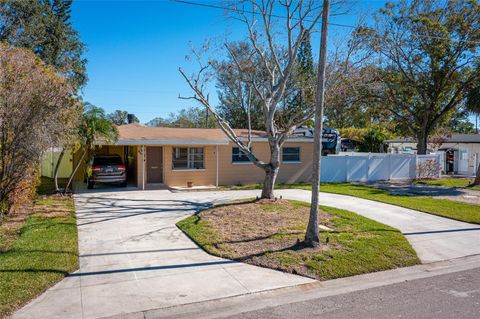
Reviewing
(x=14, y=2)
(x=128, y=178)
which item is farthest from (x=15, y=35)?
(x=128, y=178)

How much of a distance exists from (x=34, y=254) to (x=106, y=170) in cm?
1006

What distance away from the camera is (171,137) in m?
18.0

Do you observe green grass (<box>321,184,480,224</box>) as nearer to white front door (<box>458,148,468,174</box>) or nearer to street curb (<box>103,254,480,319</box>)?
street curb (<box>103,254,480,319</box>)

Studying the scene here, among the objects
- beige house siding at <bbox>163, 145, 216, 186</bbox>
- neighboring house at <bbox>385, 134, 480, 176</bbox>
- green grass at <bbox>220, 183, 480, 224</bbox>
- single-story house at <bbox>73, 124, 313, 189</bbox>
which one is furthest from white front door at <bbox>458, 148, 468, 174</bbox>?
beige house siding at <bbox>163, 145, 216, 186</bbox>

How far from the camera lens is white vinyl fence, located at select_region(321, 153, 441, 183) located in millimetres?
21578

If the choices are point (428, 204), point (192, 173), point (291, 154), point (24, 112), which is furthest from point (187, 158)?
point (428, 204)

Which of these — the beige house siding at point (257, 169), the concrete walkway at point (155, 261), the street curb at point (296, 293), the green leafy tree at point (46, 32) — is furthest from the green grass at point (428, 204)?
the green leafy tree at point (46, 32)

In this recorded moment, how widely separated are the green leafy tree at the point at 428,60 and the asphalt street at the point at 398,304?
54.6 ft

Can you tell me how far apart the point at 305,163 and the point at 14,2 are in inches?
711

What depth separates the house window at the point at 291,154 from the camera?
2101 centimetres

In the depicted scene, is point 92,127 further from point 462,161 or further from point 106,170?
point 462,161

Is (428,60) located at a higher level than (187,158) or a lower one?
higher

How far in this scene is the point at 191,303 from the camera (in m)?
5.13

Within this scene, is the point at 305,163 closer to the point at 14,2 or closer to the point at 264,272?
the point at 264,272
